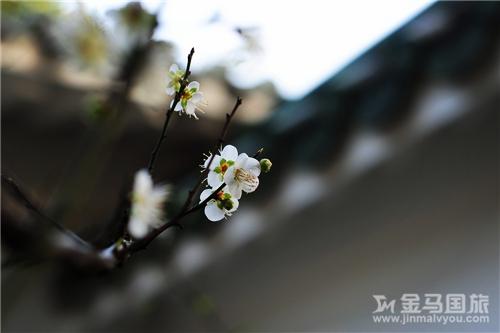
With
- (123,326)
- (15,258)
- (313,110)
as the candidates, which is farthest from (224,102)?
(15,258)

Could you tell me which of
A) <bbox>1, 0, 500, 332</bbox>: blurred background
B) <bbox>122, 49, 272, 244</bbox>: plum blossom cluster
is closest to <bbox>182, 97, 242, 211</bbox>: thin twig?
<bbox>122, 49, 272, 244</bbox>: plum blossom cluster

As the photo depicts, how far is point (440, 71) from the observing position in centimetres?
91

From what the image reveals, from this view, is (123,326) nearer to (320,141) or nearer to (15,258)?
(320,141)

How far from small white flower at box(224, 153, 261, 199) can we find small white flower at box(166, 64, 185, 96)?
0.24 feet

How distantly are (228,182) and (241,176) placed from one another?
10 mm

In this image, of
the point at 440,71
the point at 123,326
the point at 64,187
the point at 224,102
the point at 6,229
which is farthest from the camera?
the point at 123,326

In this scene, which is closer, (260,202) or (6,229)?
(6,229)

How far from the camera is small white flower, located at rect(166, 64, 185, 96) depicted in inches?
15.0

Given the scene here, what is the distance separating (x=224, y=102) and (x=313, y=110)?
0.64 ft
